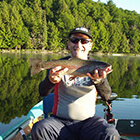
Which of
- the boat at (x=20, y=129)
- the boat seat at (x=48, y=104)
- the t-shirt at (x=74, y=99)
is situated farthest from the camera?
the boat seat at (x=48, y=104)

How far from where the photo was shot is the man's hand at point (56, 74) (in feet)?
9.78

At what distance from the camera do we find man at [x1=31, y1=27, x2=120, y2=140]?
2.70 meters

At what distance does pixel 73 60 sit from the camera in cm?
319

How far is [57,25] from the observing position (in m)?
88.8

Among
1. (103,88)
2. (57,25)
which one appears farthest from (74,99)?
(57,25)

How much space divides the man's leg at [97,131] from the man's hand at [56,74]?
2.59 feet

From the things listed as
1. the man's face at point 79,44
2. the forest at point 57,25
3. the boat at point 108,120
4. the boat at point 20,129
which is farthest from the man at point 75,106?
the forest at point 57,25

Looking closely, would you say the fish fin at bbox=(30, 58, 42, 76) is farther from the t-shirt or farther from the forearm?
the forearm

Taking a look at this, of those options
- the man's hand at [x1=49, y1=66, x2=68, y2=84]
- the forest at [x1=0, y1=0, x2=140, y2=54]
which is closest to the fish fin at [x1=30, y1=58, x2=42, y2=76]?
the man's hand at [x1=49, y1=66, x2=68, y2=84]

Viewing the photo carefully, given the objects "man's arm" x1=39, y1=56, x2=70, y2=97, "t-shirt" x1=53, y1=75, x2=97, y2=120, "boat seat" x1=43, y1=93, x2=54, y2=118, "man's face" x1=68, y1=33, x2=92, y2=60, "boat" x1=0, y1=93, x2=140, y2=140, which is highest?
"man's face" x1=68, y1=33, x2=92, y2=60

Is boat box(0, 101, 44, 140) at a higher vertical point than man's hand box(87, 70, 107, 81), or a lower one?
lower

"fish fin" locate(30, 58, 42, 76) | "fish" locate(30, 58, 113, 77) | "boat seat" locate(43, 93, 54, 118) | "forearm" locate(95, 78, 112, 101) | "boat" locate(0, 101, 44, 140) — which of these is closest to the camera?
"fish" locate(30, 58, 113, 77)

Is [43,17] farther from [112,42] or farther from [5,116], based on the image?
[5,116]

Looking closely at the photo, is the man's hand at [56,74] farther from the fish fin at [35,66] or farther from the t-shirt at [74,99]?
the fish fin at [35,66]
